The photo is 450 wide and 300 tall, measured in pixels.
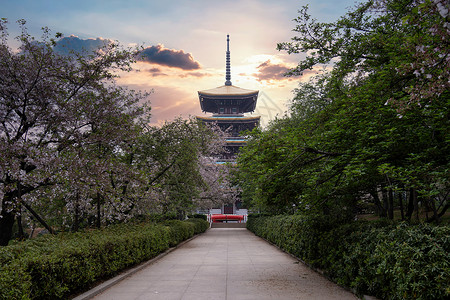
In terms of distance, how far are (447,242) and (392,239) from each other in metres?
1.22

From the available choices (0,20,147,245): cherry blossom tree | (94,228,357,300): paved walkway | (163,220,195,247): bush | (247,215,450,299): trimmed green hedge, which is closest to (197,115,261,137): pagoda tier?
(163,220,195,247): bush

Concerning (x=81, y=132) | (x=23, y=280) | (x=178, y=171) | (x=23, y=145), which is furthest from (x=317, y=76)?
(x=23, y=280)

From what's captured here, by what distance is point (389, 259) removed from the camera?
5355 millimetres

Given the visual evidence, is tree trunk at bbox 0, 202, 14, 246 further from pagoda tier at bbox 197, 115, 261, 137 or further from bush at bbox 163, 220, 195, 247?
pagoda tier at bbox 197, 115, 261, 137

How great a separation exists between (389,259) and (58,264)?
17.1ft

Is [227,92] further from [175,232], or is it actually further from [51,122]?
[51,122]

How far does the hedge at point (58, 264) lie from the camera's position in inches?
A: 190

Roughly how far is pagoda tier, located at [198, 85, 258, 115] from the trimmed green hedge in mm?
48424

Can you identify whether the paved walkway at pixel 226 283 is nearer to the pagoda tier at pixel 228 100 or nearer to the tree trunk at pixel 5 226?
the tree trunk at pixel 5 226

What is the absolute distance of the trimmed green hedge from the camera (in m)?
4.44

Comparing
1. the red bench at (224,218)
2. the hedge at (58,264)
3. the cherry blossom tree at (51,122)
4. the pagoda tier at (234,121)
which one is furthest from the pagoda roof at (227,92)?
the hedge at (58,264)

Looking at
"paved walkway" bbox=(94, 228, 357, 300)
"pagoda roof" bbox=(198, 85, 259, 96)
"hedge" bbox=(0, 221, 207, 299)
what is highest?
"pagoda roof" bbox=(198, 85, 259, 96)

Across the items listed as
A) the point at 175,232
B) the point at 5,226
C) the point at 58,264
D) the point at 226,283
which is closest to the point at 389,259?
the point at 226,283

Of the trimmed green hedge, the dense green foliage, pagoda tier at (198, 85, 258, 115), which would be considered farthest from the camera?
pagoda tier at (198, 85, 258, 115)
